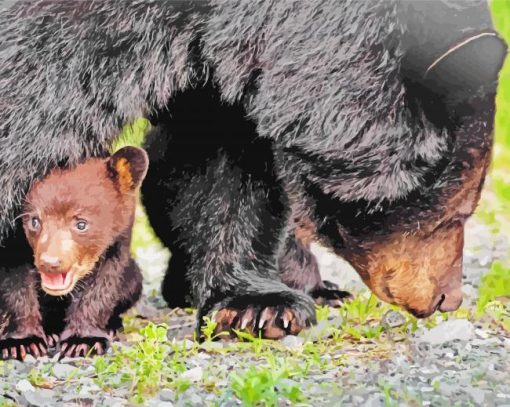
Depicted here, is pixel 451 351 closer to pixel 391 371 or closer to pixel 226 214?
pixel 391 371

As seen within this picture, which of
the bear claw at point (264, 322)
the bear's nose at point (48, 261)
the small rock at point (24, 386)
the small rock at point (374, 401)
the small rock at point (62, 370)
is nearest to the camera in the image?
the small rock at point (374, 401)

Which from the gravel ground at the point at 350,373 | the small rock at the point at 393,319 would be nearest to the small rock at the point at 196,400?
the gravel ground at the point at 350,373

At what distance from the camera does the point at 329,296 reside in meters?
5.23

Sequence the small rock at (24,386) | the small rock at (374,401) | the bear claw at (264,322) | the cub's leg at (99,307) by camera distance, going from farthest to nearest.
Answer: the bear claw at (264,322)
the cub's leg at (99,307)
the small rock at (24,386)
the small rock at (374,401)

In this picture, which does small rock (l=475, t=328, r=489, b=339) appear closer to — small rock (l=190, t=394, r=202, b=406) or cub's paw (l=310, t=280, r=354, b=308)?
cub's paw (l=310, t=280, r=354, b=308)

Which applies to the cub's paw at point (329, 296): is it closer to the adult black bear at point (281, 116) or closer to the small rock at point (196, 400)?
the adult black bear at point (281, 116)

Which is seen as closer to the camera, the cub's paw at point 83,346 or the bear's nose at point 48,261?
the bear's nose at point 48,261

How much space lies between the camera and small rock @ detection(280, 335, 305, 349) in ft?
14.5

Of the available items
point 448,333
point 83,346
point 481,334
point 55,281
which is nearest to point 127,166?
point 55,281

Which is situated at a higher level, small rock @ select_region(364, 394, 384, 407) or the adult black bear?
the adult black bear

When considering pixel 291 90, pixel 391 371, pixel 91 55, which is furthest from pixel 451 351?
pixel 91 55

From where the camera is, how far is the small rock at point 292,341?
4.41 m

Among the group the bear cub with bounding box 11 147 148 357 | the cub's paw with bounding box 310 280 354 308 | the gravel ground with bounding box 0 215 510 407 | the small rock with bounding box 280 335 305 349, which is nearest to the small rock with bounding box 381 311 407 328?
the gravel ground with bounding box 0 215 510 407

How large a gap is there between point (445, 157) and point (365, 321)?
2.38 ft
